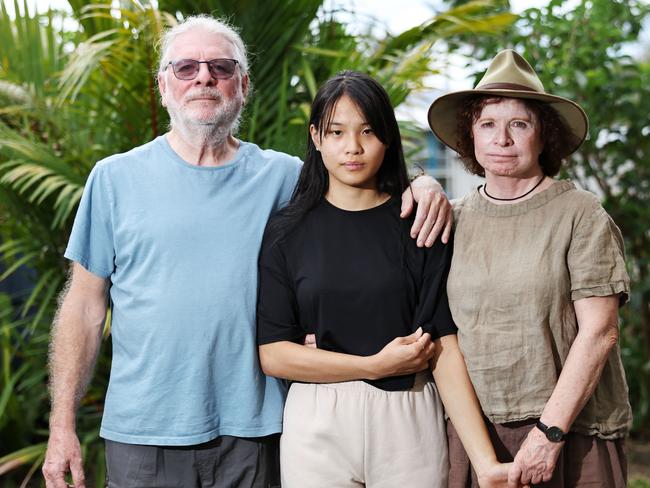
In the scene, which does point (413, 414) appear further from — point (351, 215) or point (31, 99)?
point (31, 99)

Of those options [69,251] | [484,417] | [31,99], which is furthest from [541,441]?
[31,99]

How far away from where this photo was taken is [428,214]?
2.38 m

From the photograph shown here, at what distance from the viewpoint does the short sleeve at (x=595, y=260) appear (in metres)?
2.23

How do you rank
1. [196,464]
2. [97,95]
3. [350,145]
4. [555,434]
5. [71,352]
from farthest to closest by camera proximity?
1. [97,95]
2. [71,352]
3. [196,464]
4. [350,145]
5. [555,434]

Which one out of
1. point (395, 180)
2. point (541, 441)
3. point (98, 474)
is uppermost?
point (395, 180)

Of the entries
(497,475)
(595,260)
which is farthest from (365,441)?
(595,260)

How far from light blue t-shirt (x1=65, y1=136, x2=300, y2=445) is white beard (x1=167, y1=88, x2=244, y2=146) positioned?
0.30 ft

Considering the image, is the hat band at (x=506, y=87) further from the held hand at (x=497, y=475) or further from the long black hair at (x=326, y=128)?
the held hand at (x=497, y=475)

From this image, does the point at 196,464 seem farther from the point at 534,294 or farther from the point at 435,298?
the point at 534,294

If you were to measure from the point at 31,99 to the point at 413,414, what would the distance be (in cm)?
286

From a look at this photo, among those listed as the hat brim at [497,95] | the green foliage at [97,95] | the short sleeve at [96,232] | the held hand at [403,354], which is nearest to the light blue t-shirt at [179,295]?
the short sleeve at [96,232]

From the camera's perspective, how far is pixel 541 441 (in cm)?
224

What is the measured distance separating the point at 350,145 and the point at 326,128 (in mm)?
89

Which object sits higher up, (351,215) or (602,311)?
(351,215)
